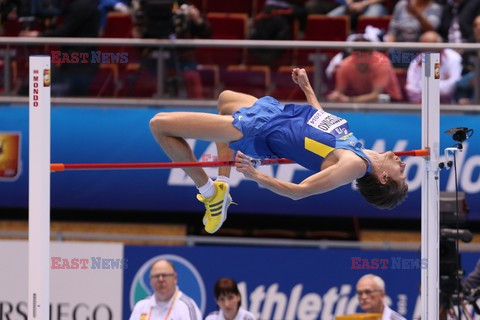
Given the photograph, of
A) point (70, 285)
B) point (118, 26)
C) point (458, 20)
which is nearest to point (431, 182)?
point (458, 20)

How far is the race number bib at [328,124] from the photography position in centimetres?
802

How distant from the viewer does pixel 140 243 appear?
1248cm

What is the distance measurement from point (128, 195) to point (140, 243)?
831 millimetres

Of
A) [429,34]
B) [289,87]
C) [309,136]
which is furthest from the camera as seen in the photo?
[429,34]

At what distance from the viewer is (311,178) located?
7715mm

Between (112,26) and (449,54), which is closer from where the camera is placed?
(449,54)

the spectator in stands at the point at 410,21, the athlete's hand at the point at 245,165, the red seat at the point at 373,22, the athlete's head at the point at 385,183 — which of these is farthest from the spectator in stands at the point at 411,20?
the athlete's hand at the point at 245,165

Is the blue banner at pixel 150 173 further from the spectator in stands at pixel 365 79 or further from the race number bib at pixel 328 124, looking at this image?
the race number bib at pixel 328 124

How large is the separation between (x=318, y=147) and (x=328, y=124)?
0.21m

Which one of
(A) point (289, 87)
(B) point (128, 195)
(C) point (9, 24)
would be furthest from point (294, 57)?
(C) point (9, 24)

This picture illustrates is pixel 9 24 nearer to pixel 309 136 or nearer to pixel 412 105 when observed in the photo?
pixel 412 105

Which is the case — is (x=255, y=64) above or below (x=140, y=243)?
above

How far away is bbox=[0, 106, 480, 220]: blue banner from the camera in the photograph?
11.5 meters

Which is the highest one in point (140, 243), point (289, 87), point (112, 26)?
point (112, 26)
